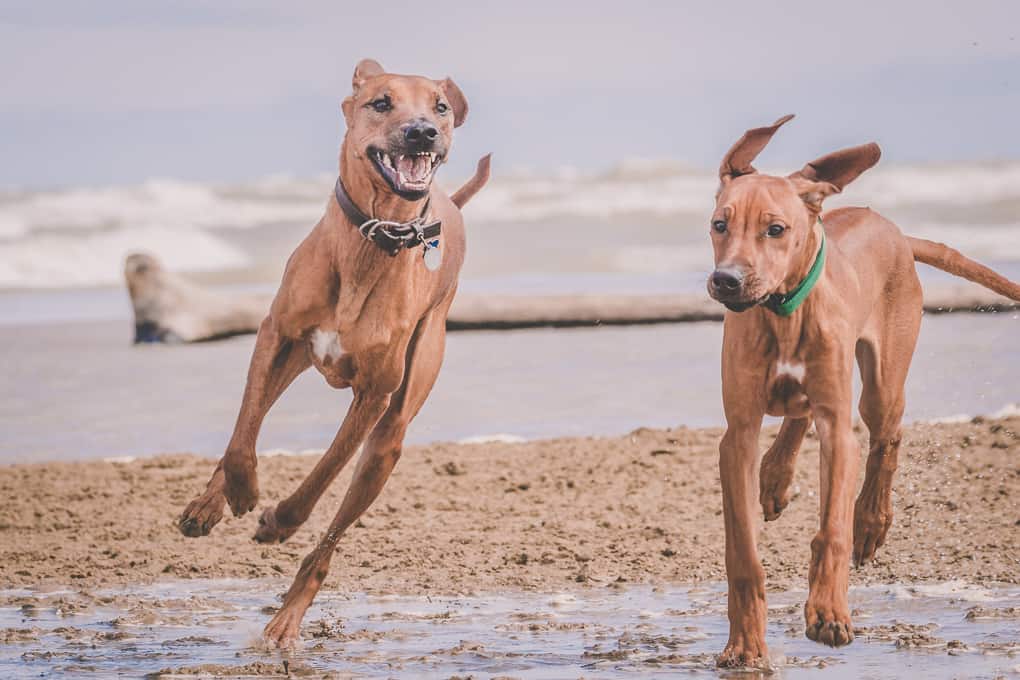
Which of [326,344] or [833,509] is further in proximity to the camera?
[326,344]

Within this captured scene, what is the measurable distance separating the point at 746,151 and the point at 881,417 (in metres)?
1.55

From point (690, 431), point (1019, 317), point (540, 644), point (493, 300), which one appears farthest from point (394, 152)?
point (1019, 317)

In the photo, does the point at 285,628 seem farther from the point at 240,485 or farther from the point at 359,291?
the point at 359,291

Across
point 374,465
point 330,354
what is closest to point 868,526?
point 374,465

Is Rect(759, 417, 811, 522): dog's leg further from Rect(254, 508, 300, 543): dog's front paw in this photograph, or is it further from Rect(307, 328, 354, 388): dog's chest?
Rect(254, 508, 300, 543): dog's front paw

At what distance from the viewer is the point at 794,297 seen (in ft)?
18.9

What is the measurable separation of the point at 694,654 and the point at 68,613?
2601 mm

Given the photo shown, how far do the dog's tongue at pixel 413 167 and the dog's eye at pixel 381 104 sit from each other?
0.65 feet

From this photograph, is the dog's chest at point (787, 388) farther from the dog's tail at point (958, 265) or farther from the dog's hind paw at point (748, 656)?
the dog's tail at point (958, 265)

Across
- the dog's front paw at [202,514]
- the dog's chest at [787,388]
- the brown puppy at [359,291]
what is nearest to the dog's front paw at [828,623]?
the dog's chest at [787,388]

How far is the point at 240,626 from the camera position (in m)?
7.04

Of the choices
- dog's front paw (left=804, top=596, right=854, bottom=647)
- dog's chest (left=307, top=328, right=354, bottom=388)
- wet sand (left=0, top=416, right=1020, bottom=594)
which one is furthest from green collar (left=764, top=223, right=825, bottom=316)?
wet sand (left=0, top=416, right=1020, bottom=594)

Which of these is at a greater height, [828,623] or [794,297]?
[794,297]

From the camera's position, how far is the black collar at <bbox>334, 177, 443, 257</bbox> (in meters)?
6.18
